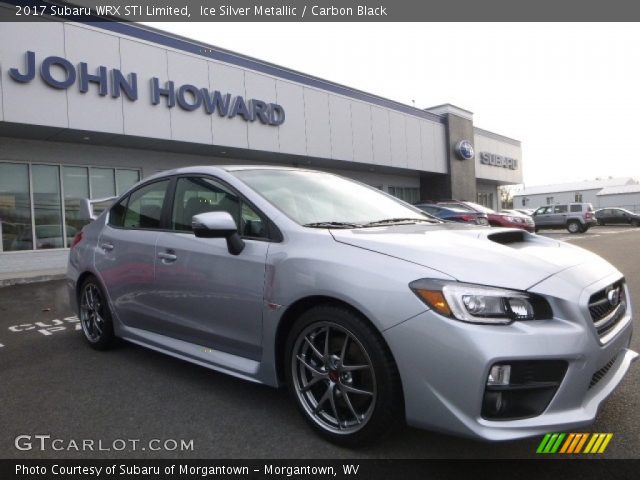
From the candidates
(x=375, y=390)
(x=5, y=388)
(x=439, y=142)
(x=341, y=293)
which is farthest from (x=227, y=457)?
(x=439, y=142)

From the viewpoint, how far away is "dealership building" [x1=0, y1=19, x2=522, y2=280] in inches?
410

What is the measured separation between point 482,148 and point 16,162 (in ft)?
78.7

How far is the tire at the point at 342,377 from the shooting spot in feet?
7.42

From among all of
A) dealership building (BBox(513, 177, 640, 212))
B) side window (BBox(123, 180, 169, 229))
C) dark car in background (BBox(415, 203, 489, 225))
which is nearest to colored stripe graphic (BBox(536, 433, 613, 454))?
side window (BBox(123, 180, 169, 229))

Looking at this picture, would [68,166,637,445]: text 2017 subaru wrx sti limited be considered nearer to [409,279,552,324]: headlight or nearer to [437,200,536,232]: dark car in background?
[409,279,552,324]: headlight

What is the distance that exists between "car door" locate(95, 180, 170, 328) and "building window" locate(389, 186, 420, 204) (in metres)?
20.1

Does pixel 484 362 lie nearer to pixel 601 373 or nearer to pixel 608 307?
pixel 601 373

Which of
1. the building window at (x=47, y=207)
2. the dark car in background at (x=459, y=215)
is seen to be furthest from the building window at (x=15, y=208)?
the dark car in background at (x=459, y=215)

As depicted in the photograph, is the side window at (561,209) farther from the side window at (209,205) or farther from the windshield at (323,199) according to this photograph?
the side window at (209,205)

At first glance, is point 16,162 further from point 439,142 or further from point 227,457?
point 439,142

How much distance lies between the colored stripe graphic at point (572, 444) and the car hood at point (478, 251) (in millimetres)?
823

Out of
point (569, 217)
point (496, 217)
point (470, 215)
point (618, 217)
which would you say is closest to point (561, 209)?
point (569, 217)

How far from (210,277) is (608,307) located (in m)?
2.25

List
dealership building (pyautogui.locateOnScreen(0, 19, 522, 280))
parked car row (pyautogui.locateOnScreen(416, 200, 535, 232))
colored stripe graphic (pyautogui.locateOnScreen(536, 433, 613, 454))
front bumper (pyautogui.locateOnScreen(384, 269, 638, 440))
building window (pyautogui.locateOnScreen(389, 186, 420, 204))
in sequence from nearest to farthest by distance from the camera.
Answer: front bumper (pyautogui.locateOnScreen(384, 269, 638, 440)) < colored stripe graphic (pyautogui.locateOnScreen(536, 433, 613, 454)) < dealership building (pyautogui.locateOnScreen(0, 19, 522, 280)) < parked car row (pyautogui.locateOnScreen(416, 200, 535, 232)) < building window (pyautogui.locateOnScreen(389, 186, 420, 204))
